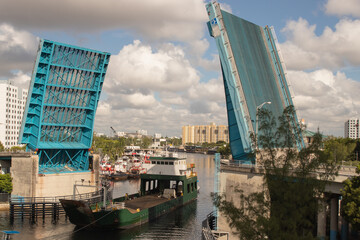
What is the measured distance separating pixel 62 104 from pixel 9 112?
271 ft

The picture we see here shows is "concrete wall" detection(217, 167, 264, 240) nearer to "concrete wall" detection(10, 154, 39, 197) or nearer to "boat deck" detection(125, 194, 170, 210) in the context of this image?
"boat deck" detection(125, 194, 170, 210)

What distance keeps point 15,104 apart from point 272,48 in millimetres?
101787

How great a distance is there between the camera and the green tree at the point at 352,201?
18.9 m

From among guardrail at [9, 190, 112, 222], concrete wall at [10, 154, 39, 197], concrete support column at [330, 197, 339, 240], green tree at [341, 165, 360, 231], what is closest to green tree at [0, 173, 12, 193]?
concrete wall at [10, 154, 39, 197]

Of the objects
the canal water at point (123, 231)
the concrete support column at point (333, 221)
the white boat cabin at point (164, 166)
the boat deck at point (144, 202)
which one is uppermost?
the white boat cabin at point (164, 166)

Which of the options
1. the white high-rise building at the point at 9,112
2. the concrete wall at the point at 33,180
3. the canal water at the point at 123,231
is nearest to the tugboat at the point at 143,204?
the canal water at the point at 123,231

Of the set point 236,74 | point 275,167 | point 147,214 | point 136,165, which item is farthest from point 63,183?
point 136,165

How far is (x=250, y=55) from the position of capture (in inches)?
1245

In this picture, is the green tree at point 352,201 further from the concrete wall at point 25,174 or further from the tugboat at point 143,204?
the concrete wall at point 25,174

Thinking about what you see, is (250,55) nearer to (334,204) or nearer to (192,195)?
(334,204)

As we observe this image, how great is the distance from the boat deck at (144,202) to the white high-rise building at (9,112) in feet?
253

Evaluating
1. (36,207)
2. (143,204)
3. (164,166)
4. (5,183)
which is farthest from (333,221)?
(5,183)

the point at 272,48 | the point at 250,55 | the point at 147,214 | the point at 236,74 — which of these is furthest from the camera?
the point at 147,214

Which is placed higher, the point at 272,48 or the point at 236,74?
the point at 272,48
